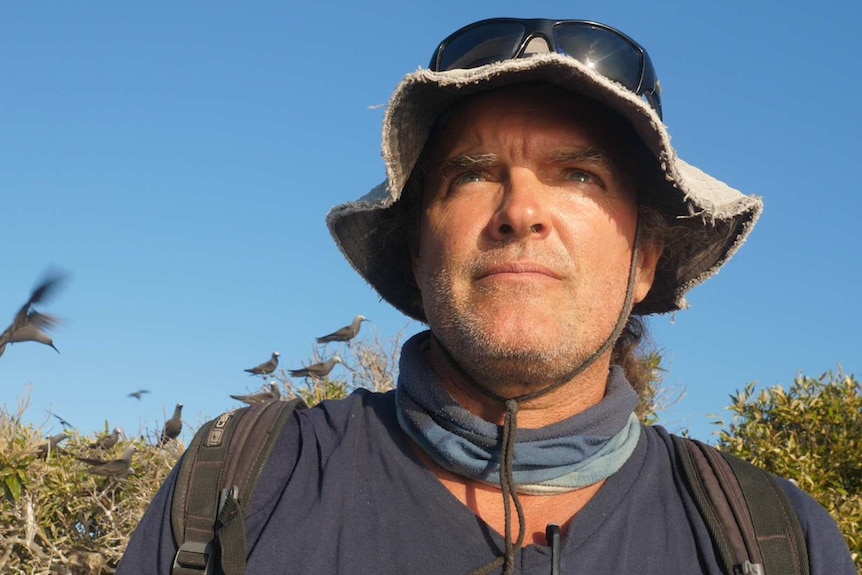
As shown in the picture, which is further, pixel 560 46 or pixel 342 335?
pixel 342 335

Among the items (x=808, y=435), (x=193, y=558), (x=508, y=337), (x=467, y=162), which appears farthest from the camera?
(x=808, y=435)

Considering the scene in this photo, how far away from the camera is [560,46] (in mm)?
2568

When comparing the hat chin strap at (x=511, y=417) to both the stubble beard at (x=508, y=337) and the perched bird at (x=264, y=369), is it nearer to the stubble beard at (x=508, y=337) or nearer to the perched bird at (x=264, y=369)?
the stubble beard at (x=508, y=337)

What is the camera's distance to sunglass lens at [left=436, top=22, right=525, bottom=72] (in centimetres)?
258

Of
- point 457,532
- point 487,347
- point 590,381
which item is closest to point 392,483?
point 457,532

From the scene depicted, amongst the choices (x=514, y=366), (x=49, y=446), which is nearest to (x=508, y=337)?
(x=514, y=366)

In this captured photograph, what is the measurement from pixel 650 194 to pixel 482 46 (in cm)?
69

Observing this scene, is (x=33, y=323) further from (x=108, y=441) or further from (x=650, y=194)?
(x=650, y=194)

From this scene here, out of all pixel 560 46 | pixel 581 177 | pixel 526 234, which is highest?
pixel 560 46

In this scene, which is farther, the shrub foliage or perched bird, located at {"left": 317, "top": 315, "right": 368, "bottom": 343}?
perched bird, located at {"left": 317, "top": 315, "right": 368, "bottom": 343}

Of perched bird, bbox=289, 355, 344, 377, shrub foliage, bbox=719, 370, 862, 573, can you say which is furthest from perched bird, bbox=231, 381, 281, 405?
shrub foliage, bbox=719, 370, 862, 573

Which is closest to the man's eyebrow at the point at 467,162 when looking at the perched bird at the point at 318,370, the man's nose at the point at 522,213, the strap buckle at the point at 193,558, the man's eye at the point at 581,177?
the man's nose at the point at 522,213

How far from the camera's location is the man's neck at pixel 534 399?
8.36 feet

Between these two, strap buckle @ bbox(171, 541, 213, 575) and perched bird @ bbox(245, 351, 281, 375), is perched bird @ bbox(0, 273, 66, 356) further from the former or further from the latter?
strap buckle @ bbox(171, 541, 213, 575)
